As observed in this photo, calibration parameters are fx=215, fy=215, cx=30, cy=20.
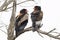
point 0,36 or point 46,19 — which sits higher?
point 46,19

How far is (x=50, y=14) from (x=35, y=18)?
3.71m

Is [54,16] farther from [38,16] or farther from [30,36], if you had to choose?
[38,16]

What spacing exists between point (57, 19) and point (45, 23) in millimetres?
525

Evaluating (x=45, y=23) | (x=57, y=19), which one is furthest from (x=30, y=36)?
(x=57, y=19)

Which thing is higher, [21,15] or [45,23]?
[21,15]

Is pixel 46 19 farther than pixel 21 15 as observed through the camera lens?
Yes

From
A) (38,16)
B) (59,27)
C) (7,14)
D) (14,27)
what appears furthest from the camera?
(7,14)

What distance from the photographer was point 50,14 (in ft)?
22.5

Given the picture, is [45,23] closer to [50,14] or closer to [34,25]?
[50,14]

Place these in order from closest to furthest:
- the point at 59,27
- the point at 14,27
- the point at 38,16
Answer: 1. the point at 14,27
2. the point at 38,16
3. the point at 59,27

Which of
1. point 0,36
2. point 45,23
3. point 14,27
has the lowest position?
point 0,36

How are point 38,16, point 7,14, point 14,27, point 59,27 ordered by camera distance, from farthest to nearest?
point 7,14
point 59,27
point 38,16
point 14,27

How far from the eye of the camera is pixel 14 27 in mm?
3047

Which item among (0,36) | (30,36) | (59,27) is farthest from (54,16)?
(0,36)
